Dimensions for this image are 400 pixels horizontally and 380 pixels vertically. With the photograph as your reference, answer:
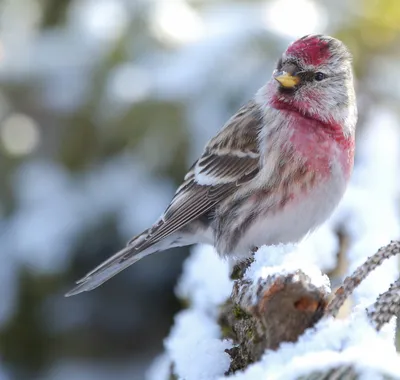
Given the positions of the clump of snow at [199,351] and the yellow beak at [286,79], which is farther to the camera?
the yellow beak at [286,79]

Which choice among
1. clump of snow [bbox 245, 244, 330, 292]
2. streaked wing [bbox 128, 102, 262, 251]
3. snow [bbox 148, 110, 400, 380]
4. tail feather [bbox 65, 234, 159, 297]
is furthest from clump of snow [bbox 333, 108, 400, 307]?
tail feather [bbox 65, 234, 159, 297]

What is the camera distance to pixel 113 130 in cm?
235

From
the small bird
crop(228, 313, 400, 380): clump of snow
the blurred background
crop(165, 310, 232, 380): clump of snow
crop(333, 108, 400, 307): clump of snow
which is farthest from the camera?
the blurred background

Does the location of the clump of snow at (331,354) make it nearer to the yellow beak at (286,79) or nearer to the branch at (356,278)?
the branch at (356,278)

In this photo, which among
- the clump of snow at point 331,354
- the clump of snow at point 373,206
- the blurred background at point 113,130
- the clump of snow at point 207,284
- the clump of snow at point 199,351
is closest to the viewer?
the clump of snow at point 331,354

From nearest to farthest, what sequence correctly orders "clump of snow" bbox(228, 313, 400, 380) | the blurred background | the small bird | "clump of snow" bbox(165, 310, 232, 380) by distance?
"clump of snow" bbox(228, 313, 400, 380) < "clump of snow" bbox(165, 310, 232, 380) < the small bird < the blurred background

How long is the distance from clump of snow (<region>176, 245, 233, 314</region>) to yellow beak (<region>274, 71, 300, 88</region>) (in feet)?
1.13

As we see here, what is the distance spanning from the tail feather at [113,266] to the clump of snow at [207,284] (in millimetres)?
121

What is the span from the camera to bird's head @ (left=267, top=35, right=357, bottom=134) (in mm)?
1387

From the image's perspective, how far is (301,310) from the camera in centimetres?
56

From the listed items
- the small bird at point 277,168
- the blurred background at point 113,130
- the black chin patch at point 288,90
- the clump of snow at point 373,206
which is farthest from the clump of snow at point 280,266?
the blurred background at point 113,130

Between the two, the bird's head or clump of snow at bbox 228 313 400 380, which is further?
the bird's head

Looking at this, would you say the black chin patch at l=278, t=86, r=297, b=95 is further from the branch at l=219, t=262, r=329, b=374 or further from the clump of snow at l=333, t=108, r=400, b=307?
the branch at l=219, t=262, r=329, b=374

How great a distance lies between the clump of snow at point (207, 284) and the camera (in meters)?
1.18
